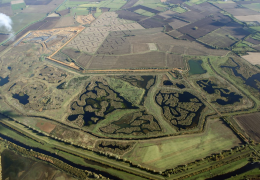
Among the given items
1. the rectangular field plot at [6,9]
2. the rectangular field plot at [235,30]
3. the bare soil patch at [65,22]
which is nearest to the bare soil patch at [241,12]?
the rectangular field plot at [235,30]

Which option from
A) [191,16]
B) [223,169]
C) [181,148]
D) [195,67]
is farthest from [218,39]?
[223,169]

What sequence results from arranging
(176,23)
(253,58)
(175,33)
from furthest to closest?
(176,23), (175,33), (253,58)

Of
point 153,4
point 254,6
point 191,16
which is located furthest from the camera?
point 153,4

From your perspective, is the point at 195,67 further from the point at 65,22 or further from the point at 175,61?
the point at 65,22

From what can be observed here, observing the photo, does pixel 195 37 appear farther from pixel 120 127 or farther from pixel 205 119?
pixel 120 127

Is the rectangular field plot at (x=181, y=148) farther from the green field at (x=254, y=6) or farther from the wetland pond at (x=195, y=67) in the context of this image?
the green field at (x=254, y=6)

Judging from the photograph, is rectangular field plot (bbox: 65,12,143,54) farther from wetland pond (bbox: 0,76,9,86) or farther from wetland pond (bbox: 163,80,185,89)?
wetland pond (bbox: 0,76,9,86)

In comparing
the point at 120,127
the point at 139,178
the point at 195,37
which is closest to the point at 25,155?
the point at 120,127
